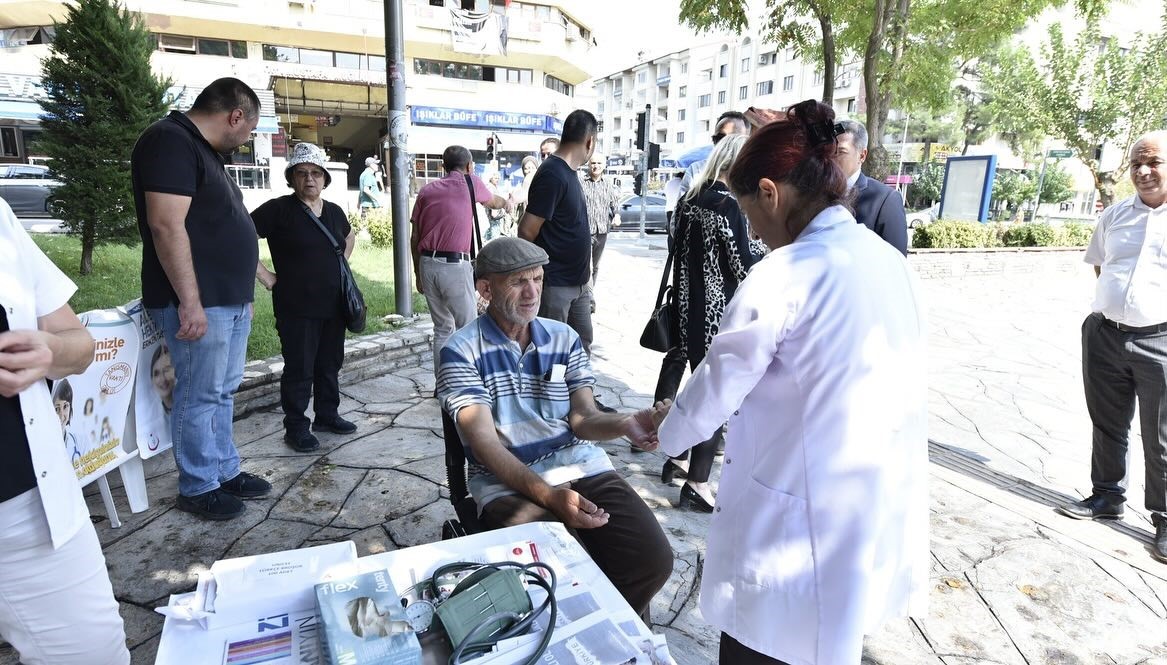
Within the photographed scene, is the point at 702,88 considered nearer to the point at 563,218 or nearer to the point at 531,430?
the point at 563,218

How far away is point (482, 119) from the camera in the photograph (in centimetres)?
3170

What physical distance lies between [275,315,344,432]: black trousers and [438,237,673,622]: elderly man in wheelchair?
2069 millimetres

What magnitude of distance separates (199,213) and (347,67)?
3018 cm

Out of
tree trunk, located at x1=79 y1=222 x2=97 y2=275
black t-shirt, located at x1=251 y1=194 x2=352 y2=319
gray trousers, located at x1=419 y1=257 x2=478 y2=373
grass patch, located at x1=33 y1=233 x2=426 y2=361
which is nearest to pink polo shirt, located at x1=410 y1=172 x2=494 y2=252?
gray trousers, located at x1=419 y1=257 x2=478 y2=373

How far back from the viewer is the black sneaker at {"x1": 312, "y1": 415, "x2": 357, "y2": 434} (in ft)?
14.0

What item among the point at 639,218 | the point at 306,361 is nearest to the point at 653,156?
the point at 639,218

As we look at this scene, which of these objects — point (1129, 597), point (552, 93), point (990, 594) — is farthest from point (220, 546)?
point (552, 93)

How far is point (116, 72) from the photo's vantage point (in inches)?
301

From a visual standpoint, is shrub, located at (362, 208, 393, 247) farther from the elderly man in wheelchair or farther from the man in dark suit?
the elderly man in wheelchair

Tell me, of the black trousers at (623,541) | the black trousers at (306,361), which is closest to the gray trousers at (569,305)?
the black trousers at (306,361)

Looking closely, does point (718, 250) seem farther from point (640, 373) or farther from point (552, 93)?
point (552, 93)

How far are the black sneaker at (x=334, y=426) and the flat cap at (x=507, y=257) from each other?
8.11ft

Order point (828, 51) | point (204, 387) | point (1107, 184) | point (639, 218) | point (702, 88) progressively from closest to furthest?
point (204, 387) < point (828, 51) < point (1107, 184) < point (639, 218) < point (702, 88)

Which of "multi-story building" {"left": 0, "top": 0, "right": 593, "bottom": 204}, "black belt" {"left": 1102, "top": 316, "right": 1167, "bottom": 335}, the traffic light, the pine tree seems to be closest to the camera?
"black belt" {"left": 1102, "top": 316, "right": 1167, "bottom": 335}
